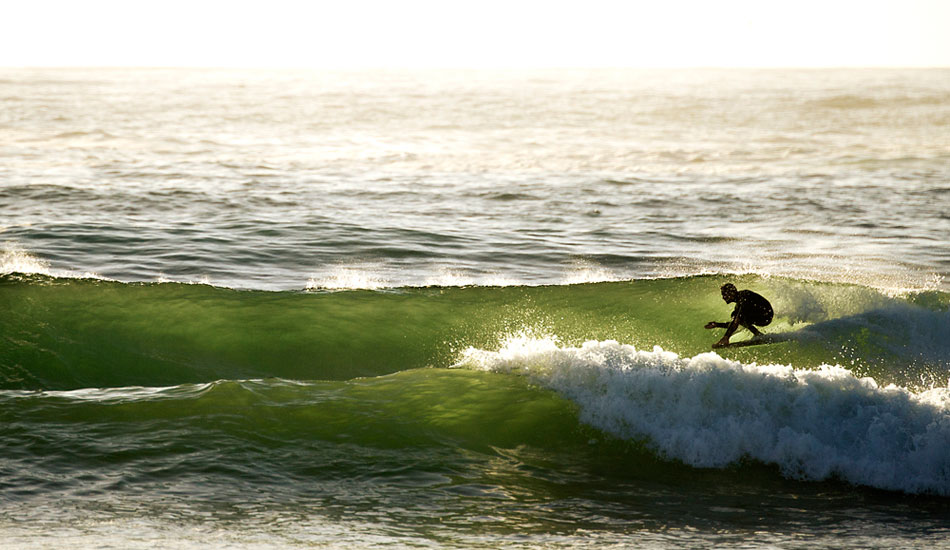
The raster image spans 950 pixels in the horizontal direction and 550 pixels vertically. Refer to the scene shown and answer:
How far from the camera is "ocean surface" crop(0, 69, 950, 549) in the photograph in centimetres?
618

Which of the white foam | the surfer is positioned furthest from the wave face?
the white foam

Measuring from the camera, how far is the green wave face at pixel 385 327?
33.4ft

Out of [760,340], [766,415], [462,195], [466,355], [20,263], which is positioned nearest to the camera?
[766,415]

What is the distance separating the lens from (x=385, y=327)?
1168 centimetres

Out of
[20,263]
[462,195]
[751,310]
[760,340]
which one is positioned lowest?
[760,340]

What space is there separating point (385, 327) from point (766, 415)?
17.8 ft

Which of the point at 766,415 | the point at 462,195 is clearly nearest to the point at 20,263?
the point at 462,195

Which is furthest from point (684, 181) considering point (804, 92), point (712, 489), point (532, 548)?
point (804, 92)

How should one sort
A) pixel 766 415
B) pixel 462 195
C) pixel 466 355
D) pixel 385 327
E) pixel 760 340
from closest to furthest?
pixel 766 415 < pixel 760 340 < pixel 466 355 < pixel 385 327 < pixel 462 195

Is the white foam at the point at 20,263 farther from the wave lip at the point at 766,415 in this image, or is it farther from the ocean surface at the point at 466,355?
the wave lip at the point at 766,415

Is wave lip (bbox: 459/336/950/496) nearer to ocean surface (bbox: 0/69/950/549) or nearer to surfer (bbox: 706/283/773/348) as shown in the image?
ocean surface (bbox: 0/69/950/549)

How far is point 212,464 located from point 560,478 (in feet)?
8.31

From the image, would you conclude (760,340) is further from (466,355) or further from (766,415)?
(466,355)

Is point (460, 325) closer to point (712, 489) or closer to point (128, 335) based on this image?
point (128, 335)
